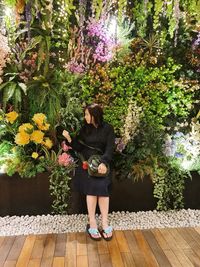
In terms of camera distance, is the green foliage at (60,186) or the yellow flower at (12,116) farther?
the yellow flower at (12,116)

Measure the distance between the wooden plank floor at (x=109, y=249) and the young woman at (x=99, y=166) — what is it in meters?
0.18

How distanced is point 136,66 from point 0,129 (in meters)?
2.06

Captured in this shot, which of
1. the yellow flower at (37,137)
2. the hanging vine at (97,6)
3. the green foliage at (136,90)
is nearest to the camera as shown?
the hanging vine at (97,6)

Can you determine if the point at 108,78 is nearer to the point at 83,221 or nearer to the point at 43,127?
the point at 43,127

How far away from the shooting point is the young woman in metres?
3.94

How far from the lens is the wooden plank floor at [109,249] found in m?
3.40

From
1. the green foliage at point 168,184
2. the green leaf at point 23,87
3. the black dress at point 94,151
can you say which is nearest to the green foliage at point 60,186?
the black dress at point 94,151

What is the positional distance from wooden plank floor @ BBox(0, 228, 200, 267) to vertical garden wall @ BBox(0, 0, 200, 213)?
852 millimetres

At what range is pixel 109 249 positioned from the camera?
3.68 meters

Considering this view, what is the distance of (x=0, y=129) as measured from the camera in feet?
16.2

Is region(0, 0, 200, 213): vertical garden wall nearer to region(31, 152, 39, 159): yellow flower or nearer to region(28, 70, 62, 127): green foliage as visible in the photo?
region(28, 70, 62, 127): green foliage

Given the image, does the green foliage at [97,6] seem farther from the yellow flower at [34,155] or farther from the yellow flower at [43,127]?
the yellow flower at [34,155]

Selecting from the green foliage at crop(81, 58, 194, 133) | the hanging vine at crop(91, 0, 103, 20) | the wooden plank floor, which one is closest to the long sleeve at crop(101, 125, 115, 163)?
the wooden plank floor

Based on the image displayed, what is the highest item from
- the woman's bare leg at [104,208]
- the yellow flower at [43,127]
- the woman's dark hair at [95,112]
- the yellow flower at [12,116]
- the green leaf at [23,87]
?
the green leaf at [23,87]
